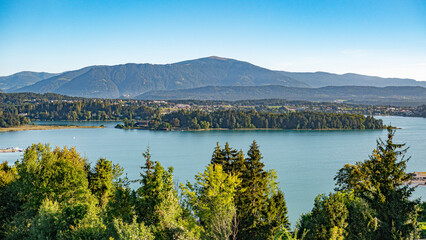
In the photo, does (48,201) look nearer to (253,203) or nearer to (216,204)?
(216,204)

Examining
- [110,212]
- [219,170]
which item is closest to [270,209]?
[219,170]

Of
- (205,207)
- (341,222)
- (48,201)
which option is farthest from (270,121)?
(341,222)

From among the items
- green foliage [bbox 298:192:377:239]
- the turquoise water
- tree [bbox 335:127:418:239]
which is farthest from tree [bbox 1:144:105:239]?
tree [bbox 335:127:418:239]

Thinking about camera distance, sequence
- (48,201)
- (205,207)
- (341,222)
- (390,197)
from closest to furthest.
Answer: (341,222)
(390,197)
(205,207)
(48,201)

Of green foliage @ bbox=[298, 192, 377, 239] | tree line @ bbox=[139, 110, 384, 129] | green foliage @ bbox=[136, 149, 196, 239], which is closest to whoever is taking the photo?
green foliage @ bbox=[298, 192, 377, 239]

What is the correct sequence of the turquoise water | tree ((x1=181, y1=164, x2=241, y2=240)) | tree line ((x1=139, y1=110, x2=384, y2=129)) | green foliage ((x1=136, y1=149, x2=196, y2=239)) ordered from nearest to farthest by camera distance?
green foliage ((x1=136, y1=149, x2=196, y2=239)), tree ((x1=181, y1=164, x2=241, y2=240)), the turquoise water, tree line ((x1=139, y1=110, x2=384, y2=129))

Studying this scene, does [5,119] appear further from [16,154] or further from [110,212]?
[110,212]

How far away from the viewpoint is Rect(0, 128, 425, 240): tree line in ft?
33.0

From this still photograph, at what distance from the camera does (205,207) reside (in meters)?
11.1

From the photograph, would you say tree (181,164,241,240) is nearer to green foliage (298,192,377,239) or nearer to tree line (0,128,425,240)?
tree line (0,128,425,240)

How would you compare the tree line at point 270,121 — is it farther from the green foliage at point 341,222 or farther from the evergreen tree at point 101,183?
the green foliage at point 341,222

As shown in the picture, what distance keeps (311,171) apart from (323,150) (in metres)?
14.1

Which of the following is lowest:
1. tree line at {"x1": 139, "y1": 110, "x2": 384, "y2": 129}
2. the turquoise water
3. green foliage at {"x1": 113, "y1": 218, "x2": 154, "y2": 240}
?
the turquoise water

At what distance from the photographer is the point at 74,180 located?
1433cm
